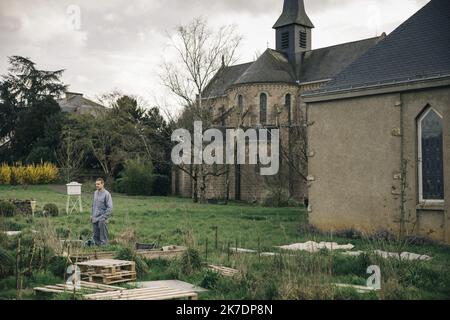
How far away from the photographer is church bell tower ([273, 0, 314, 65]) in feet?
165

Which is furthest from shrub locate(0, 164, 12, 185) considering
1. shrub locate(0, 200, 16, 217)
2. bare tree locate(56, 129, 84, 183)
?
shrub locate(0, 200, 16, 217)

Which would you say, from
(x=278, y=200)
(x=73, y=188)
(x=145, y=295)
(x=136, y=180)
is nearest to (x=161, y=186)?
(x=136, y=180)

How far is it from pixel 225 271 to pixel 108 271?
6.85ft

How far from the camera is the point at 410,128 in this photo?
54.5ft

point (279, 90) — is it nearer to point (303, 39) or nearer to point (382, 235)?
point (303, 39)

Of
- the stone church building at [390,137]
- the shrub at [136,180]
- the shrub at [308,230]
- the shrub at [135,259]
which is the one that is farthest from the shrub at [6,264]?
the shrub at [136,180]

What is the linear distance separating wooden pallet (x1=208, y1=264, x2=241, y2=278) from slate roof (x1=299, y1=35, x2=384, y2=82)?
37.2m

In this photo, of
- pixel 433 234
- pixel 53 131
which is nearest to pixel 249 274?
pixel 433 234

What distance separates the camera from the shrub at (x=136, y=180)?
43.4 meters

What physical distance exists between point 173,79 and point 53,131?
20.5 metres

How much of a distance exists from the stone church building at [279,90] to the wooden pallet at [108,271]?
3060 centimetres

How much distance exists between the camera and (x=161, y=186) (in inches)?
1857

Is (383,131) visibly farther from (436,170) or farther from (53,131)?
(53,131)

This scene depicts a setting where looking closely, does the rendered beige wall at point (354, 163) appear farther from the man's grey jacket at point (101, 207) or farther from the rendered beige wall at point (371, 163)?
the man's grey jacket at point (101, 207)
